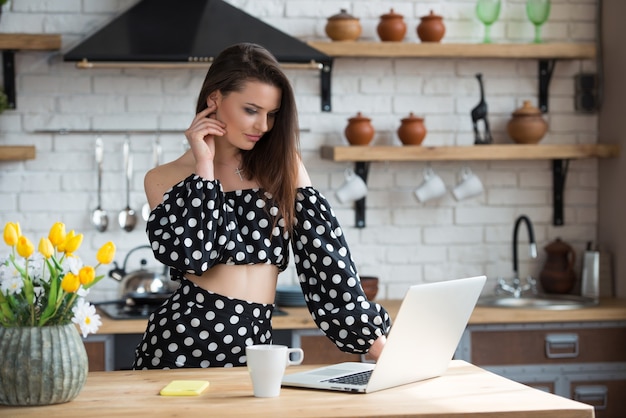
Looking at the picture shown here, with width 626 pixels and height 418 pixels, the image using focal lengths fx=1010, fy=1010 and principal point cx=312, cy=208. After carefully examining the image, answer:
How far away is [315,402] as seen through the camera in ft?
6.28

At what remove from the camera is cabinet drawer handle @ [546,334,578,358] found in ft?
12.9

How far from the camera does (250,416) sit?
1.79 m

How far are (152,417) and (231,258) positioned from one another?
709mm

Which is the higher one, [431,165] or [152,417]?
[431,165]

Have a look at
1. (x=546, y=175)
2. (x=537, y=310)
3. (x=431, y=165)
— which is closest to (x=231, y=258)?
(x=537, y=310)

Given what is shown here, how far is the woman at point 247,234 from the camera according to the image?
240 centimetres

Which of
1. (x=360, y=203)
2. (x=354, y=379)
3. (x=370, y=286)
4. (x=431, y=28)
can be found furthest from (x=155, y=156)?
(x=354, y=379)

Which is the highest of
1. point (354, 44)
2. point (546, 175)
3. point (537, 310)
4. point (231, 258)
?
point (354, 44)

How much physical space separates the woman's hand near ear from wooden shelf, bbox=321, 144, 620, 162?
1.63 m

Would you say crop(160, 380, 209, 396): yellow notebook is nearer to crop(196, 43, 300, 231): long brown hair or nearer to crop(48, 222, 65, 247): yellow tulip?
crop(48, 222, 65, 247): yellow tulip

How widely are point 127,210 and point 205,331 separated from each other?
5.91ft

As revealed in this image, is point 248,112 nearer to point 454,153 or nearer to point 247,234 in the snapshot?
point 247,234

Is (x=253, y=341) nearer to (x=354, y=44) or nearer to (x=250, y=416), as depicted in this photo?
(x=250, y=416)

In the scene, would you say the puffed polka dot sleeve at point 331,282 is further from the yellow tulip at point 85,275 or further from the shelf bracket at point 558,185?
the shelf bracket at point 558,185
